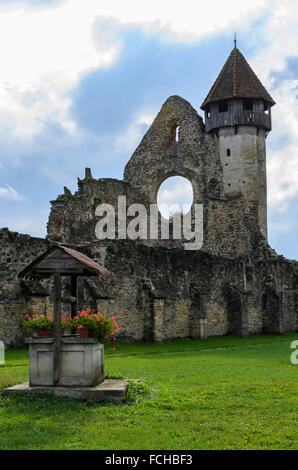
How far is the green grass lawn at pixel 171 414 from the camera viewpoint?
6871 millimetres

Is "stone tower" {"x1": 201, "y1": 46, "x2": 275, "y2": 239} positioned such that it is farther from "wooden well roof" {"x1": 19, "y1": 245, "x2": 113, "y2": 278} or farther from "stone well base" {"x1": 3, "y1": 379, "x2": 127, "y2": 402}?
"stone well base" {"x1": 3, "y1": 379, "x2": 127, "y2": 402}

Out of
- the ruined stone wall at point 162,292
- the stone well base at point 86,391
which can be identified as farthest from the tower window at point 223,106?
the stone well base at point 86,391

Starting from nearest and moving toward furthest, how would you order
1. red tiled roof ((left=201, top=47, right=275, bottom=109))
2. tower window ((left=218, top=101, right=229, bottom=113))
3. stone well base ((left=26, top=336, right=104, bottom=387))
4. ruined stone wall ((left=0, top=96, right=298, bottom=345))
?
1. stone well base ((left=26, top=336, right=104, bottom=387))
2. ruined stone wall ((left=0, top=96, right=298, bottom=345))
3. red tiled roof ((left=201, top=47, right=275, bottom=109))
4. tower window ((left=218, top=101, right=229, bottom=113))

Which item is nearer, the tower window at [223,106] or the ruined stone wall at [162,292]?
the ruined stone wall at [162,292]

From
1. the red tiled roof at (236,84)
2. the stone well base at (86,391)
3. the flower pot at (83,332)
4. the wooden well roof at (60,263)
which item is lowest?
the stone well base at (86,391)

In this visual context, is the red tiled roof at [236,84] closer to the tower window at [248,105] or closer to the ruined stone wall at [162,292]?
the tower window at [248,105]

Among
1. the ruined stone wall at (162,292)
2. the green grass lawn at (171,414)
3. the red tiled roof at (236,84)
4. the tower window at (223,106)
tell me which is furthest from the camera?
the tower window at (223,106)

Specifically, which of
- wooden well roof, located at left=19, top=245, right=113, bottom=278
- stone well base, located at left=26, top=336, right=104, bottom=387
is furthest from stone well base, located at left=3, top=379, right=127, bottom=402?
wooden well roof, located at left=19, top=245, right=113, bottom=278

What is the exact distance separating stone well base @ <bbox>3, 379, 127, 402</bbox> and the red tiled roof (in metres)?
31.8

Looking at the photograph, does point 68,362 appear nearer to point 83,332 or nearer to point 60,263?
point 83,332

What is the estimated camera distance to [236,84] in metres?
39.2

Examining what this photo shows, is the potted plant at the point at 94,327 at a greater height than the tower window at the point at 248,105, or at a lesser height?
lesser

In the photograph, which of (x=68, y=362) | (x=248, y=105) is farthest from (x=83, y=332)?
(x=248, y=105)

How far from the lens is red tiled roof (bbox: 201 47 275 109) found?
127 ft
